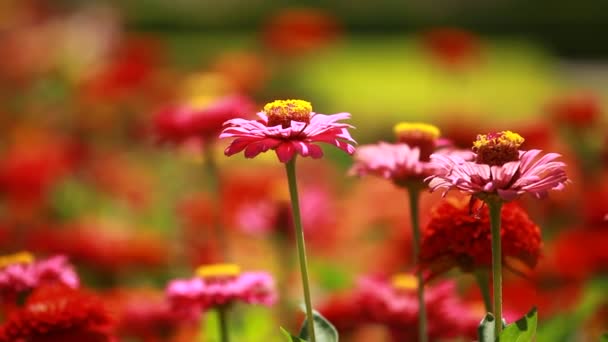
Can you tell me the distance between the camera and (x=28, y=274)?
118 cm

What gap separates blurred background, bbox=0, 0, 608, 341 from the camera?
184cm

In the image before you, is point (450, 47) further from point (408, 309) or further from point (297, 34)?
point (408, 309)

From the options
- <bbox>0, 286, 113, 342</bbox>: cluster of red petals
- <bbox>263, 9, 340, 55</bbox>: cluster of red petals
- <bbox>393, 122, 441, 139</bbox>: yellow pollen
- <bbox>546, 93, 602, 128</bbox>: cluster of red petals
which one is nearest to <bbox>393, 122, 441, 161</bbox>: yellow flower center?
<bbox>393, 122, 441, 139</bbox>: yellow pollen

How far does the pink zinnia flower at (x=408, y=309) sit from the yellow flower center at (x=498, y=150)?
1.36 ft

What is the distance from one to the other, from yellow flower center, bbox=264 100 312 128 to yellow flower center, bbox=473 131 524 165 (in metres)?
0.16

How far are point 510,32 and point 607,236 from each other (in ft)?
29.6

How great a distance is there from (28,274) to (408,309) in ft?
1.55

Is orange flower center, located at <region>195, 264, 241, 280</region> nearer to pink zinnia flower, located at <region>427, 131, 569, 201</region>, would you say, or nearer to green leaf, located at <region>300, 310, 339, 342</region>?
green leaf, located at <region>300, 310, 339, 342</region>

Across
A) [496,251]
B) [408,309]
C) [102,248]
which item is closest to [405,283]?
[408,309]

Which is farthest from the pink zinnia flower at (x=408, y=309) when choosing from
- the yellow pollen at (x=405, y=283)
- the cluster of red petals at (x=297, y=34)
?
the cluster of red petals at (x=297, y=34)

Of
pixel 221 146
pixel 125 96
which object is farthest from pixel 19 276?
pixel 125 96

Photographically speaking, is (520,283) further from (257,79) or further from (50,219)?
(257,79)

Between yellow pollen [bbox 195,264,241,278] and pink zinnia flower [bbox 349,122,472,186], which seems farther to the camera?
yellow pollen [bbox 195,264,241,278]

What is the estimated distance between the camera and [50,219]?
2.89 m
